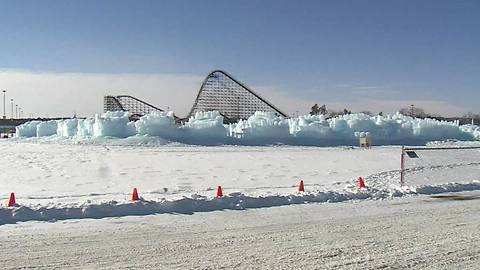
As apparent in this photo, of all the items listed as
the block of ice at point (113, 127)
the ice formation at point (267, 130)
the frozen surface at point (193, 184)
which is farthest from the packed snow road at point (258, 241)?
the block of ice at point (113, 127)

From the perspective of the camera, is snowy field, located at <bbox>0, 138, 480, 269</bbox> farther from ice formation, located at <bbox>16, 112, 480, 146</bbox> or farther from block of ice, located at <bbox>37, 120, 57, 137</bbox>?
block of ice, located at <bbox>37, 120, 57, 137</bbox>

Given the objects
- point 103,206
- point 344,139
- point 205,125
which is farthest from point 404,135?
point 103,206

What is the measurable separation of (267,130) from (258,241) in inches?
1768

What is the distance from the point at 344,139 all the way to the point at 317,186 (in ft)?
129

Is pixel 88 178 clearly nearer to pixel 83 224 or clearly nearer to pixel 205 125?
pixel 83 224

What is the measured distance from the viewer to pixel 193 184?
16.3m

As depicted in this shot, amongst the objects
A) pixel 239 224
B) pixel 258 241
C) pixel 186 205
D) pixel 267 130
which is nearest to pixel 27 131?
pixel 267 130

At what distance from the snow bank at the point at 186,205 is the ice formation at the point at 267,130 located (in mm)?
35470

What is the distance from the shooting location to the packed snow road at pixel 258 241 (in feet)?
22.1

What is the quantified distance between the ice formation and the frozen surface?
25.6 meters

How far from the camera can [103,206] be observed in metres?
10.8

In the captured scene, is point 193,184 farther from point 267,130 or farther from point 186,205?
point 267,130

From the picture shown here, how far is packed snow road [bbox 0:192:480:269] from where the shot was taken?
675cm

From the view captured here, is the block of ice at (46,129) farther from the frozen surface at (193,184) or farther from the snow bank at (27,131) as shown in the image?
the frozen surface at (193,184)
